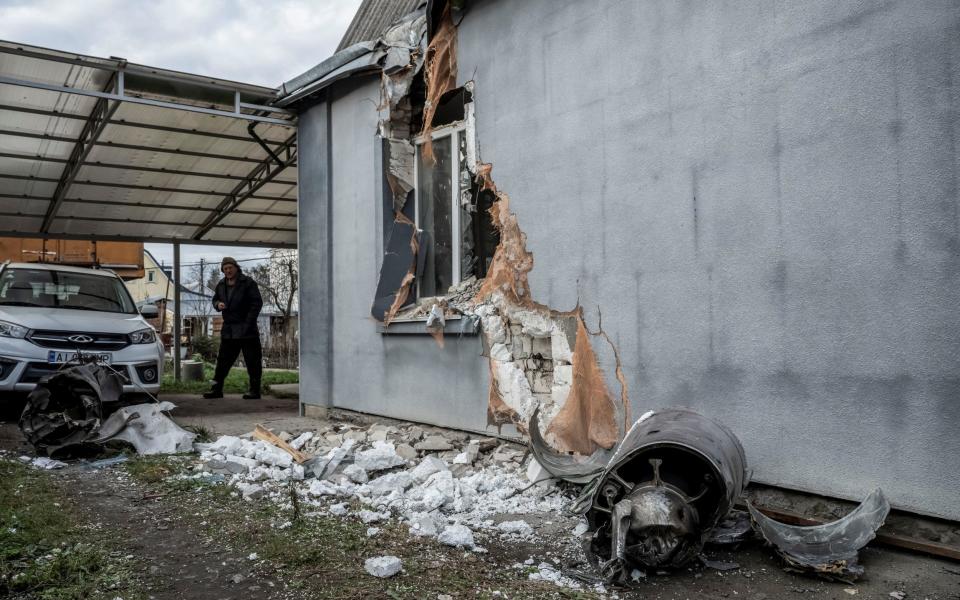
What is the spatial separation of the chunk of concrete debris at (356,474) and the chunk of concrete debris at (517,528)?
1.38 meters

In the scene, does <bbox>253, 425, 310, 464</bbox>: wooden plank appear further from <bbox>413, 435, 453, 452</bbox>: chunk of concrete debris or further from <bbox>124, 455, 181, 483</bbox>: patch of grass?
<bbox>413, 435, 453, 452</bbox>: chunk of concrete debris

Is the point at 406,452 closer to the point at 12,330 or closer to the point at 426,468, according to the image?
the point at 426,468

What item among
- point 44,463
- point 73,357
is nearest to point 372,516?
point 44,463

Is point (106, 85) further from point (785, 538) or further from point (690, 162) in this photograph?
point (785, 538)

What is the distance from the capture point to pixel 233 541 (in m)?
3.92

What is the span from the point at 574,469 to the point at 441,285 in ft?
9.28

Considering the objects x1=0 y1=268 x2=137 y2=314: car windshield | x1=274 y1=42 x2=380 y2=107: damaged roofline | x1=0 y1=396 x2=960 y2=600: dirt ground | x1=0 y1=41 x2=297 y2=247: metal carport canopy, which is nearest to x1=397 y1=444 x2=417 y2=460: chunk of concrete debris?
x1=0 y1=396 x2=960 y2=600: dirt ground

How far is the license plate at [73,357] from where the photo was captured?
7172 mm

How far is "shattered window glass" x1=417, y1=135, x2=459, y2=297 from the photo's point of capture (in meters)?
7.04

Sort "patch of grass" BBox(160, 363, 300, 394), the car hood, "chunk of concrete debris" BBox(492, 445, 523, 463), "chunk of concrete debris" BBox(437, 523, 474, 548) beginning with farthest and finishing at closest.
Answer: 1. "patch of grass" BBox(160, 363, 300, 394)
2. the car hood
3. "chunk of concrete debris" BBox(492, 445, 523, 463)
4. "chunk of concrete debris" BBox(437, 523, 474, 548)

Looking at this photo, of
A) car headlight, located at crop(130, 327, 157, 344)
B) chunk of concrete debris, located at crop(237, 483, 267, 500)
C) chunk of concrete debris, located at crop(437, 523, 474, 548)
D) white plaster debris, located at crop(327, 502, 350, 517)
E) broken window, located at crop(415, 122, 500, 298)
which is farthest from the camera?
car headlight, located at crop(130, 327, 157, 344)

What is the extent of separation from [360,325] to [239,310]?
3.70 metres

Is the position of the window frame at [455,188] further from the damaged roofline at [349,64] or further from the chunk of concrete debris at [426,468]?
the chunk of concrete debris at [426,468]

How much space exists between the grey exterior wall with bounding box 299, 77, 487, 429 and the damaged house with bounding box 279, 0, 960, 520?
0.15 ft
